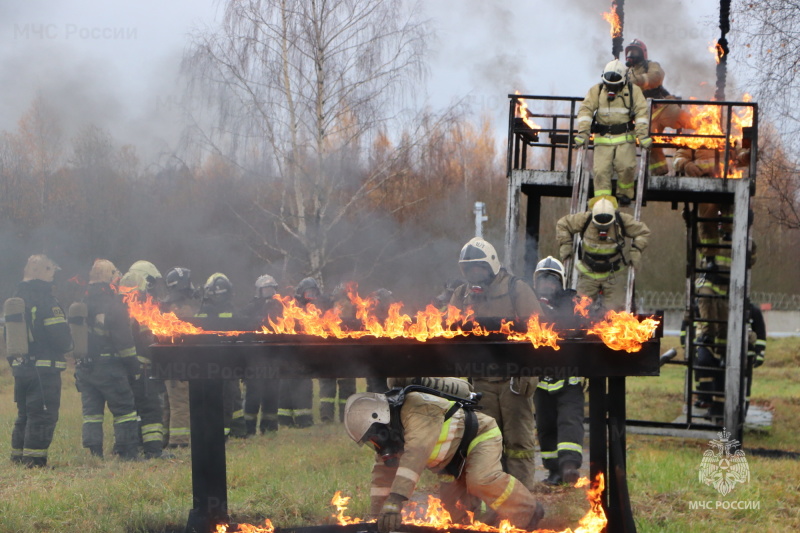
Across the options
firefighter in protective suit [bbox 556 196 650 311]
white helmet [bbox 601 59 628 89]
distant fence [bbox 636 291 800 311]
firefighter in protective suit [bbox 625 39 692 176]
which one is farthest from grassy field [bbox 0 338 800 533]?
distant fence [bbox 636 291 800 311]

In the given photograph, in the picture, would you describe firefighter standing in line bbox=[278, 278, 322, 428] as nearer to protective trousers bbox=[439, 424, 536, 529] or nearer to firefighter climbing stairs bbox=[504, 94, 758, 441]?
firefighter climbing stairs bbox=[504, 94, 758, 441]

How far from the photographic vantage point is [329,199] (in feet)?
58.3

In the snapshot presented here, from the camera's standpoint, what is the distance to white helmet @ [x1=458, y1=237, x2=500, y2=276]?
611 centimetres

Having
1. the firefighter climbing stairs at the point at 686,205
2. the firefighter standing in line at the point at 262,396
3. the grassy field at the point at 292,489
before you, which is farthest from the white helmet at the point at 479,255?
the firefighter standing in line at the point at 262,396

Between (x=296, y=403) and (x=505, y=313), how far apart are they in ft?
16.1

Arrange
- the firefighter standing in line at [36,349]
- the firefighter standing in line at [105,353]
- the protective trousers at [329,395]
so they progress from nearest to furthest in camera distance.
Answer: the firefighter standing in line at [36,349] < the firefighter standing in line at [105,353] < the protective trousers at [329,395]

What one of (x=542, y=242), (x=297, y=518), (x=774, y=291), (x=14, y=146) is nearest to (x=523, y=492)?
(x=297, y=518)

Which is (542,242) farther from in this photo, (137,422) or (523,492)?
(523,492)

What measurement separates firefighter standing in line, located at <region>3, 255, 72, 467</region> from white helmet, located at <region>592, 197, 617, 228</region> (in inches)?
215

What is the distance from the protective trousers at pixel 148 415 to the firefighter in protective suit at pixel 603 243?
4.59 metres

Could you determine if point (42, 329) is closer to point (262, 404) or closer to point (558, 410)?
point (262, 404)

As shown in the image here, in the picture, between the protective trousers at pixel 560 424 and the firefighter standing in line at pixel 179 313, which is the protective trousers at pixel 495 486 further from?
the firefighter standing in line at pixel 179 313

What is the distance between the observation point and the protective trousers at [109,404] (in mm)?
8250

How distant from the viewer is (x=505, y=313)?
624 centimetres
